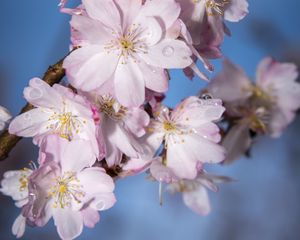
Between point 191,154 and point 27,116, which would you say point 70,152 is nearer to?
point 27,116

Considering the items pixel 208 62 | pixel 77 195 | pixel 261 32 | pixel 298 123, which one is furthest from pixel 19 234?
pixel 298 123

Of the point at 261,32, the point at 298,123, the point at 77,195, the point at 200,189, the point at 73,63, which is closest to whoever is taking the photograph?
the point at 73,63

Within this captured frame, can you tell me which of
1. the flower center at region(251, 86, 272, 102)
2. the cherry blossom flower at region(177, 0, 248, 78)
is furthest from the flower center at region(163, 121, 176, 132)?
the flower center at region(251, 86, 272, 102)

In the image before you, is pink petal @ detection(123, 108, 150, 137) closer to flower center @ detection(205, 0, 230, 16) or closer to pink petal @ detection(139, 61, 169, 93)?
pink petal @ detection(139, 61, 169, 93)

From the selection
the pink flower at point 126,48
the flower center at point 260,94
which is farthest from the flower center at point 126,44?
the flower center at point 260,94

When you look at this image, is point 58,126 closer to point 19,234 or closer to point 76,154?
point 76,154

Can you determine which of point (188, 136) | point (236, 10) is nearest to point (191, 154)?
point (188, 136)
